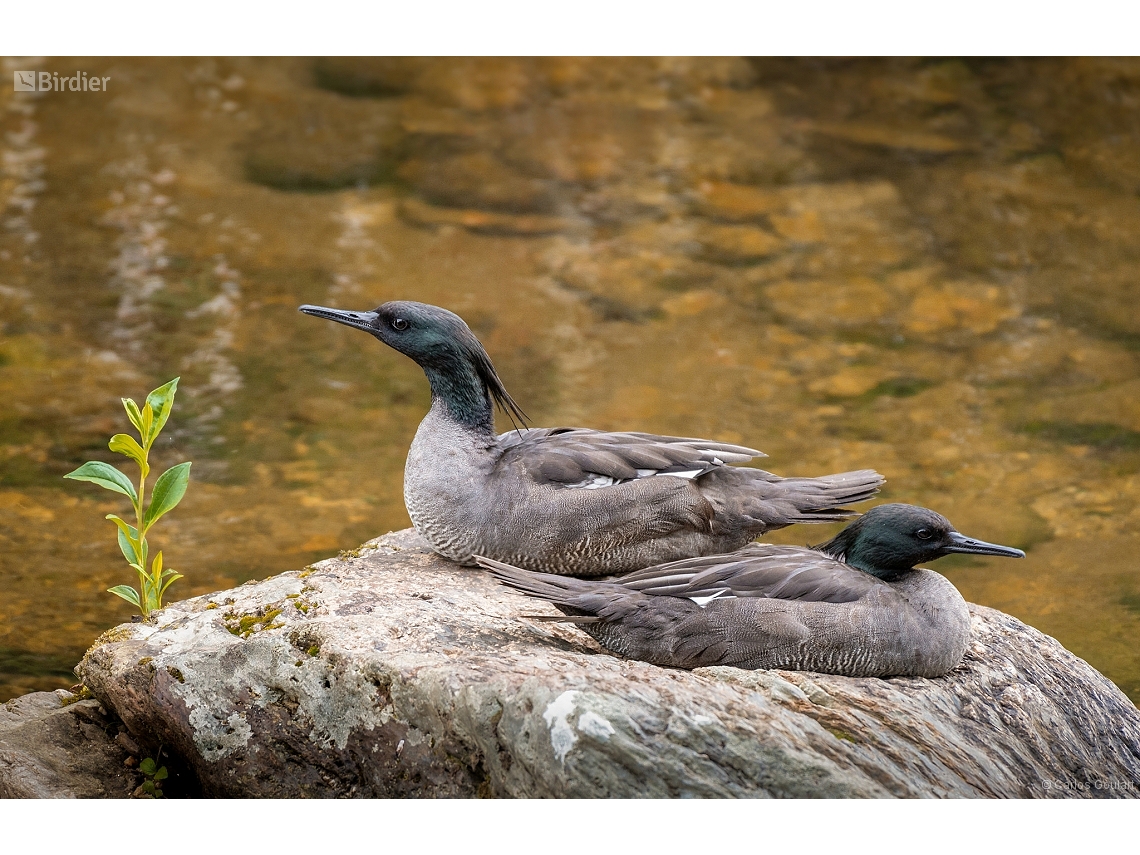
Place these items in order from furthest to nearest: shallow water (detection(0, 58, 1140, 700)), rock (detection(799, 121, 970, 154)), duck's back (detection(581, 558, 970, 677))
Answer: rock (detection(799, 121, 970, 154)), shallow water (detection(0, 58, 1140, 700)), duck's back (detection(581, 558, 970, 677))

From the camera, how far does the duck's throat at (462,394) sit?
241 inches

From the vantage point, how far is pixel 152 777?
215 inches

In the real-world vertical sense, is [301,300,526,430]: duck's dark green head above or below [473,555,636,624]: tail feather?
above

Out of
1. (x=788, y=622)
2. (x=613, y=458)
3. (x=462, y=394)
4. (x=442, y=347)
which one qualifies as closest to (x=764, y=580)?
(x=788, y=622)

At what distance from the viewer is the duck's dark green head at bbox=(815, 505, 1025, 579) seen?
538 centimetres

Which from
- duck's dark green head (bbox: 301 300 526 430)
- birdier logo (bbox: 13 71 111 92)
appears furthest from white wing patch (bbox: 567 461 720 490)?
birdier logo (bbox: 13 71 111 92)

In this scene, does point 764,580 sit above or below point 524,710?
above

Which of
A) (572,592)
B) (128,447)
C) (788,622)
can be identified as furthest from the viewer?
(128,447)

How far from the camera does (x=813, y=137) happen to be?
1448 centimetres

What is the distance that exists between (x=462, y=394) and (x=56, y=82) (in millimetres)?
10705

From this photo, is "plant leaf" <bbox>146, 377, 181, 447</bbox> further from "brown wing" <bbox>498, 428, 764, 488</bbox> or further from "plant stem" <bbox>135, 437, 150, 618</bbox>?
"brown wing" <bbox>498, 428, 764, 488</bbox>

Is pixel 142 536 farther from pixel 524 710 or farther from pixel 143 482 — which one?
pixel 524 710

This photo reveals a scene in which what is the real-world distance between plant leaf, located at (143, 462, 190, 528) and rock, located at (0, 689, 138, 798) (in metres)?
0.87

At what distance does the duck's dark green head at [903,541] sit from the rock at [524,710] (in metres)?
0.49
